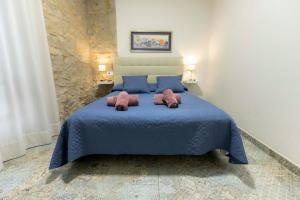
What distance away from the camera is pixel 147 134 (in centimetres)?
180

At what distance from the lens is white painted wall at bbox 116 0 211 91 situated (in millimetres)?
3793

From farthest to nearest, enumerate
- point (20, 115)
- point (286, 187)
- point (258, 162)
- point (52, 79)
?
1. point (52, 79)
2. point (20, 115)
3. point (258, 162)
4. point (286, 187)

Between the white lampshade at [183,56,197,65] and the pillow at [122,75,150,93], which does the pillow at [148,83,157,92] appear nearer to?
the pillow at [122,75,150,93]

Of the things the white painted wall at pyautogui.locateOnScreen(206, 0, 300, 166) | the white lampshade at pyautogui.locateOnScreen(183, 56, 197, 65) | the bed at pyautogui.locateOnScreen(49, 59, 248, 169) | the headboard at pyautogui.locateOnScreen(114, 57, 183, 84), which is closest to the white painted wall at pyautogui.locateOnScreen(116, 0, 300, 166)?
the white painted wall at pyautogui.locateOnScreen(206, 0, 300, 166)

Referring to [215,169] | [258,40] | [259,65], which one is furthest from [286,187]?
[258,40]

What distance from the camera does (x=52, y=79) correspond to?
2572 mm

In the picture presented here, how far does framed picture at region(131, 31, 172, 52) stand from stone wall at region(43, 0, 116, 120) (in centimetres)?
50

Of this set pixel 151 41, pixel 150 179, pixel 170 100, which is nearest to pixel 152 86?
pixel 151 41

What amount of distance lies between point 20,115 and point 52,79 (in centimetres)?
66

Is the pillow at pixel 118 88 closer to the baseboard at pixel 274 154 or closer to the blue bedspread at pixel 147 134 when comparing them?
the blue bedspread at pixel 147 134

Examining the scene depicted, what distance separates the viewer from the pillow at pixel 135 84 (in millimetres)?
3343

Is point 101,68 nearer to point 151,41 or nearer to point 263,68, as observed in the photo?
point 151,41

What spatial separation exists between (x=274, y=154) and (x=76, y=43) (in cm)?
362

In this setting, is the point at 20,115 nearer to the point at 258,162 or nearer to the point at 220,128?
the point at 220,128
